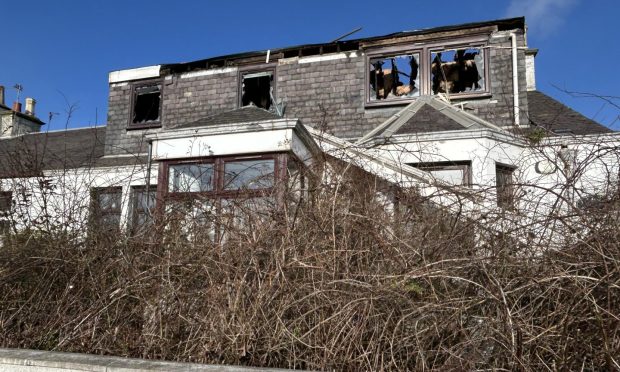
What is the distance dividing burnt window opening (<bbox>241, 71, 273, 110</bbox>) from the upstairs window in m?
2.54

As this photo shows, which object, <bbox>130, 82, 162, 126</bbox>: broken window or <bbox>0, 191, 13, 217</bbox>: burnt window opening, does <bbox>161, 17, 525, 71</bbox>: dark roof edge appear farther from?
<bbox>0, 191, 13, 217</bbox>: burnt window opening

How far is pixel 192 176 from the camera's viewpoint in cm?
791

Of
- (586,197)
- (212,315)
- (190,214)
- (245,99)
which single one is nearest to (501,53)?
(245,99)

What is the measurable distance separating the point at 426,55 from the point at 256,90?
4.83 metres

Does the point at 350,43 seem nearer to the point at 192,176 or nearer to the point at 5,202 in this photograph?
the point at 192,176

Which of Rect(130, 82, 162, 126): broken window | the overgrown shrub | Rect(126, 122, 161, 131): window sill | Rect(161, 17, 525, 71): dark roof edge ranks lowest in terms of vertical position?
the overgrown shrub

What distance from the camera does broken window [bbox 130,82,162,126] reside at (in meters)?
14.4

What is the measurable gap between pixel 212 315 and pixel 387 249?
1.47 m

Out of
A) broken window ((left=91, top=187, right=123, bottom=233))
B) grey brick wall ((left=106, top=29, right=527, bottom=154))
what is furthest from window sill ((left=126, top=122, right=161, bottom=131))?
broken window ((left=91, top=187, right=123, bottom=233))

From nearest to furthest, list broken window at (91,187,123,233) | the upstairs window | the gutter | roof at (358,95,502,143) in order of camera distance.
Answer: broken window at (91,187,123,233) < roof at (358,95,502,143) < the gutter < the upstairs window

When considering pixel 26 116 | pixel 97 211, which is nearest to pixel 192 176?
pixel 97 211

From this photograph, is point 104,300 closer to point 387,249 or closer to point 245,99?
point 387,249

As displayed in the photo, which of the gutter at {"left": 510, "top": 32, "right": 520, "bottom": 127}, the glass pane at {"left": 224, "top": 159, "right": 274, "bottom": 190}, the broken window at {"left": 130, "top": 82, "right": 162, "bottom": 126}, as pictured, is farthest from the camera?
the broken window at {"left": 130, "top": 82, "right": 162, "bottom": 126}

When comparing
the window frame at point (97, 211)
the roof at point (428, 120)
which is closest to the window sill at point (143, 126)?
the roof at point (428, 120)
